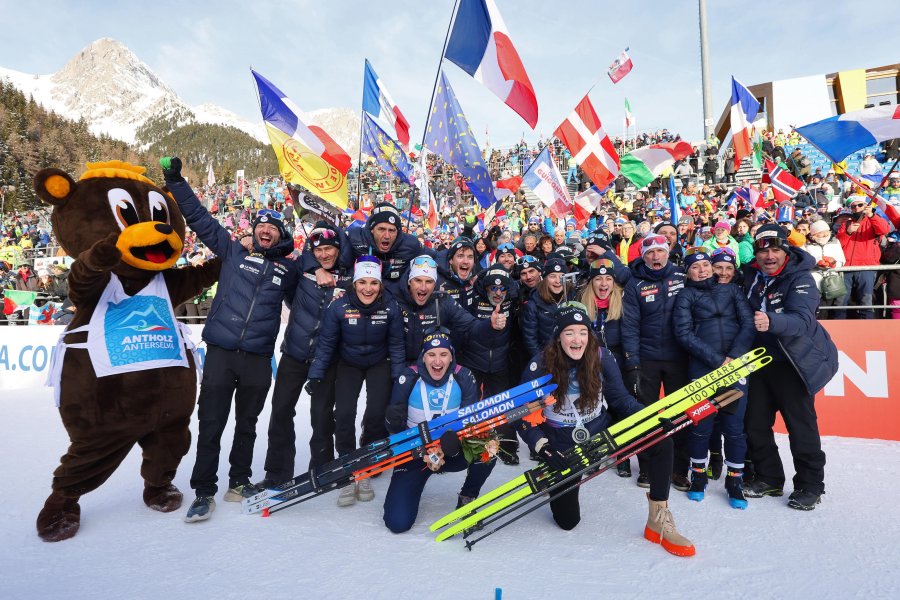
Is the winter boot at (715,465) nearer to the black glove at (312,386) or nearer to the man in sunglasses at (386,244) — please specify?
the man in sunglasses at (386,244)

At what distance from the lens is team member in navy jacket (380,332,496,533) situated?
344 centimetres

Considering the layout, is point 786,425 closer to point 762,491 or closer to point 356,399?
point 762,491

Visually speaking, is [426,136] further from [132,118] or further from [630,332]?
[132,118]

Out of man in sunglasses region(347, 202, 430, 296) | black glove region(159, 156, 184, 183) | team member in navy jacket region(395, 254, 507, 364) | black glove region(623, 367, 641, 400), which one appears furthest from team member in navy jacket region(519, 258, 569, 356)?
black glove region(159, 156, 184, 183)

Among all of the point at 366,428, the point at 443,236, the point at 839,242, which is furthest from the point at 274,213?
the point at 443,236

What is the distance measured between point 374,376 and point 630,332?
216 cm

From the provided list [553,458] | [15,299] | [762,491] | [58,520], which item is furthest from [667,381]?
[15,299]

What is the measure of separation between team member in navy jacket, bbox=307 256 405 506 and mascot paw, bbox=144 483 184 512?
118cm

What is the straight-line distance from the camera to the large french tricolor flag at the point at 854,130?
5777 mm

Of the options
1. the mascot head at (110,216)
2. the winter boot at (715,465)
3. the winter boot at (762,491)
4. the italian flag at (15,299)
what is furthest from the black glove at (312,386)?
the italian flag at (15,299)

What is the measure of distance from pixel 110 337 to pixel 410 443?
2063 millimetres

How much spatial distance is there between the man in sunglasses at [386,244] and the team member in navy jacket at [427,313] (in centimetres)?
18

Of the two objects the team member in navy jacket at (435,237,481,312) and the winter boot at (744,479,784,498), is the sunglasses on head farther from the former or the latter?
the winter boot at (744,479,784,498)

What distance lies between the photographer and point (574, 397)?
343cm
